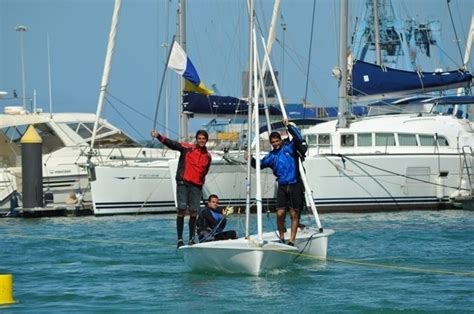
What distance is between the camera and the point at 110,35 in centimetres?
3594

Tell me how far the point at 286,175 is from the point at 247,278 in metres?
1.92

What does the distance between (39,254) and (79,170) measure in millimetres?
17394

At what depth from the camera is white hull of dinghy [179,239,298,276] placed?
1656cm

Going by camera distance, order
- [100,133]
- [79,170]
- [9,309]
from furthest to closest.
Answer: [100,133]
[79,170]
[9,309]

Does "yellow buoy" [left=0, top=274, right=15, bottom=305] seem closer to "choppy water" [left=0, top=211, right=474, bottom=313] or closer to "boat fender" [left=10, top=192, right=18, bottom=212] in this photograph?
"choppy water" [left=0, top=211, right=474, bottom=313]

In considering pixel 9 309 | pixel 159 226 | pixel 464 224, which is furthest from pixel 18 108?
pixel 9 309

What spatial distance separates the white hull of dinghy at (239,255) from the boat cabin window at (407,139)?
16953mm

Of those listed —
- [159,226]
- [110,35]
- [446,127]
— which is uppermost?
[110,35]

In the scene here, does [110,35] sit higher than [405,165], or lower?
higher

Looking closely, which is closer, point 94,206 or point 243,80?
point 94,206

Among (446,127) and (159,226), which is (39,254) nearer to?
(159,226)

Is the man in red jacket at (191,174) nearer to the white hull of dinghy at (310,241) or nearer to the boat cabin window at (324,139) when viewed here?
the white hull of dinghy at (310,241)

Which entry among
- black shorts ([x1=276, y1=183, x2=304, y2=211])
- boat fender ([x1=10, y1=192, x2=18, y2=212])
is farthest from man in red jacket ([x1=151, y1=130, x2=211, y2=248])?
boat fender ([x1=10, y1=192, x2=18, y2=212])

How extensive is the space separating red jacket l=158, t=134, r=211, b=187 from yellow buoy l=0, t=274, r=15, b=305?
3746mm
